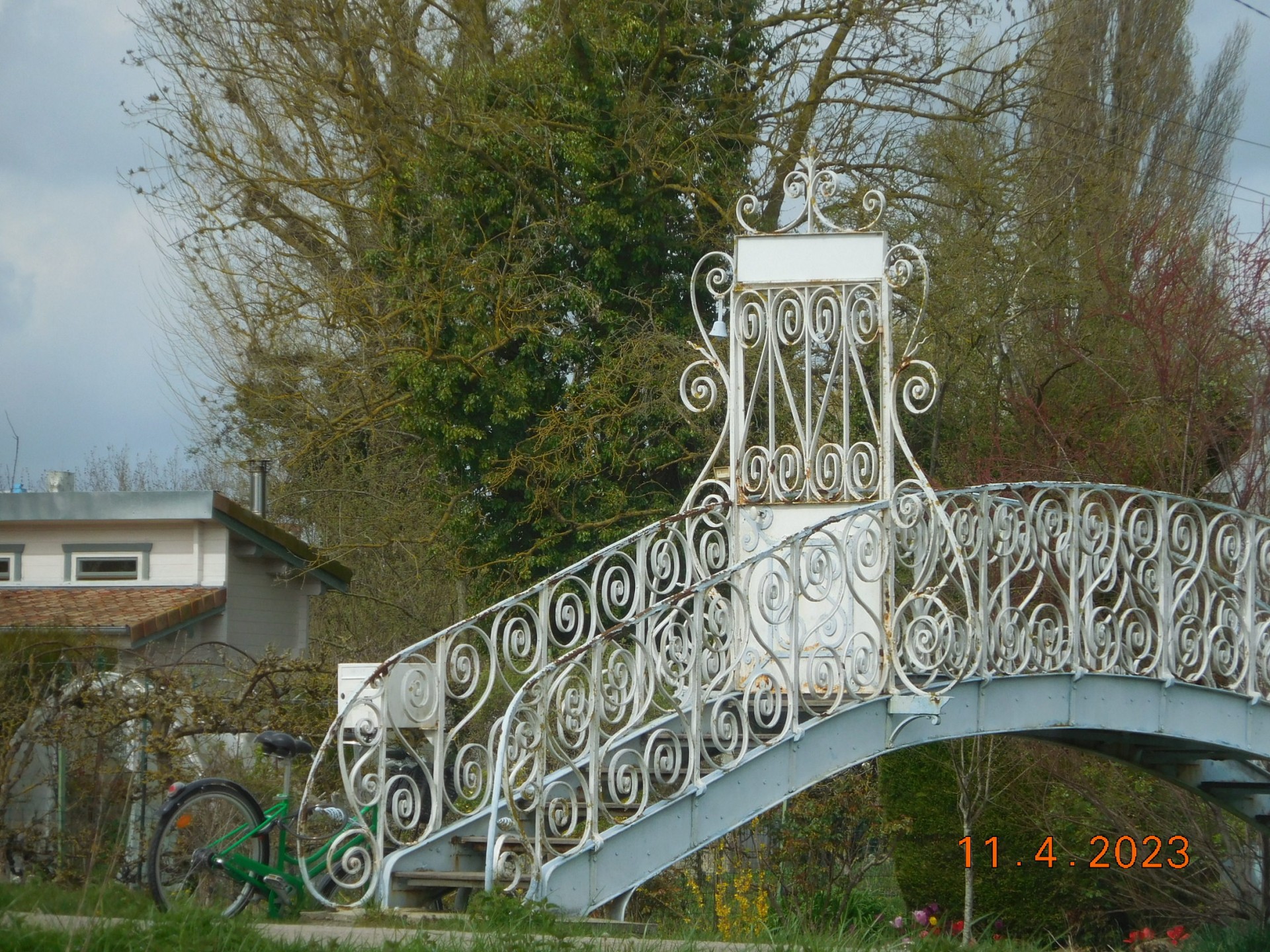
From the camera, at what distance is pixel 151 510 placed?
15.9 meters

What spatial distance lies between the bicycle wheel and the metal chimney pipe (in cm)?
1094

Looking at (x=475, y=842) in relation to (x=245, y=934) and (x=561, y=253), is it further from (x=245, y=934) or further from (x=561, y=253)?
(x=561, y=253)

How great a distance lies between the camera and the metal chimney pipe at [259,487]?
57.5ft

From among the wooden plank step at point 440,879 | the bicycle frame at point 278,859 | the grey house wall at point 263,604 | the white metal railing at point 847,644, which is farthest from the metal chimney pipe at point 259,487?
the wooden plank step at point 440,879

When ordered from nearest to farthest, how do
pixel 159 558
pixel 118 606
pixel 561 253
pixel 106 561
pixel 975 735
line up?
pixel 975 735 < pixel 118 606 < pixel 561 253 < pixel 159 558 < pixel 106 561

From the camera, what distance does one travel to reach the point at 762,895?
432 inches

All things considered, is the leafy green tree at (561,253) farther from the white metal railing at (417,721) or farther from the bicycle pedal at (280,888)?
the bicycle pedal at (280,888)

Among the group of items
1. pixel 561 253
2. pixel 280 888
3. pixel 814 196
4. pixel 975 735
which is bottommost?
pixel 280 888

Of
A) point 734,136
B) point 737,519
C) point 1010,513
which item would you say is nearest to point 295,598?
point 734,136

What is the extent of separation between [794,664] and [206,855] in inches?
110

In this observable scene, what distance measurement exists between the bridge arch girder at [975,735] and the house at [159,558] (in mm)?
9848

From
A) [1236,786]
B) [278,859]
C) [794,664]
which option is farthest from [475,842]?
[1236,786]

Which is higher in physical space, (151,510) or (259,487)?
(259,487)

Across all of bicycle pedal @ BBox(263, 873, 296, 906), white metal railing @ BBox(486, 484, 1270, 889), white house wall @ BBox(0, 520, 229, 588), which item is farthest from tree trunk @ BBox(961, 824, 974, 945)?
white house wall @ BBox(0, 520, 229, 588)
